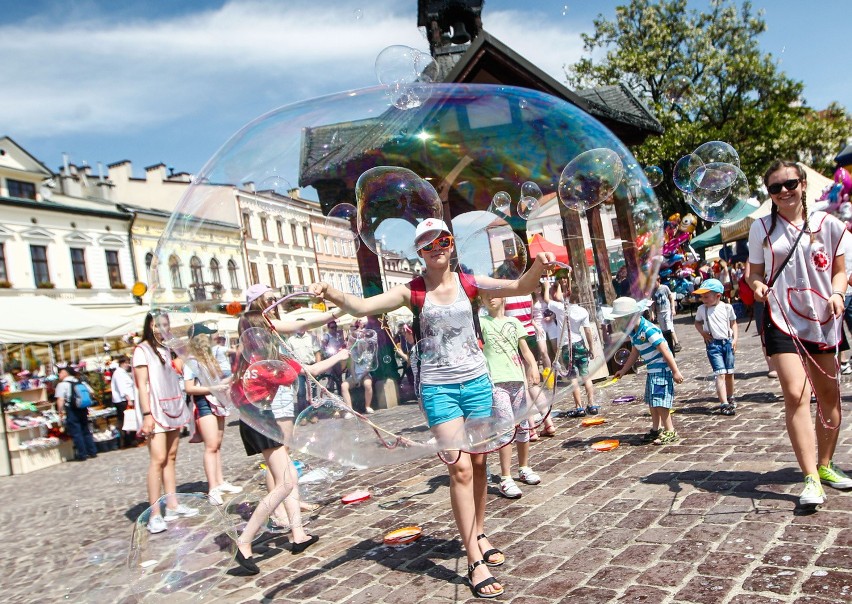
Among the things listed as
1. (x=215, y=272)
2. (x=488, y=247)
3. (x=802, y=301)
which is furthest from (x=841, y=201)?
(x=215, y=272)

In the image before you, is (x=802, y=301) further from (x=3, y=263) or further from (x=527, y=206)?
(x=3, y=263)

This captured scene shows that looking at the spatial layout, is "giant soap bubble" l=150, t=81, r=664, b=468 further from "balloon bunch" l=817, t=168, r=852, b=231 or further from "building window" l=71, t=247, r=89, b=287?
"building window" l=71, t=247, r=89, b=287

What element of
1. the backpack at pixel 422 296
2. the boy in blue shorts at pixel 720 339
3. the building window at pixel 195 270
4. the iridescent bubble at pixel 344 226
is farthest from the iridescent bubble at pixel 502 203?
the boy in blue shorts at pixel 720 339

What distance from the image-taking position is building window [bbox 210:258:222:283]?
3.47m

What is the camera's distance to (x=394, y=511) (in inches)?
211

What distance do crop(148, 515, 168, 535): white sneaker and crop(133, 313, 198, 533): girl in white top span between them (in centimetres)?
178

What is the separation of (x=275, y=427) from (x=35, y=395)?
1335 cm

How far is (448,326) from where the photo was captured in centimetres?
336

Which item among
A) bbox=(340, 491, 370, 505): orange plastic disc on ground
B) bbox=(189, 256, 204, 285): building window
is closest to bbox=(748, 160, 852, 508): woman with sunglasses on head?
bbox=(189, 256, 204, 285): building window

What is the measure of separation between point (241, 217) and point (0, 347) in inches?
609

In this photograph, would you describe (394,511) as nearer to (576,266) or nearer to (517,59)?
(576,266)

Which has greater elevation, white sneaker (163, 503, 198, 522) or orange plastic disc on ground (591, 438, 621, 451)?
white sneaker (163, 503, 198, 522)

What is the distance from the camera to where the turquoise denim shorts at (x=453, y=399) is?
11.0ft

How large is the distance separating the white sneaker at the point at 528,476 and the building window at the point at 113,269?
33.1m
